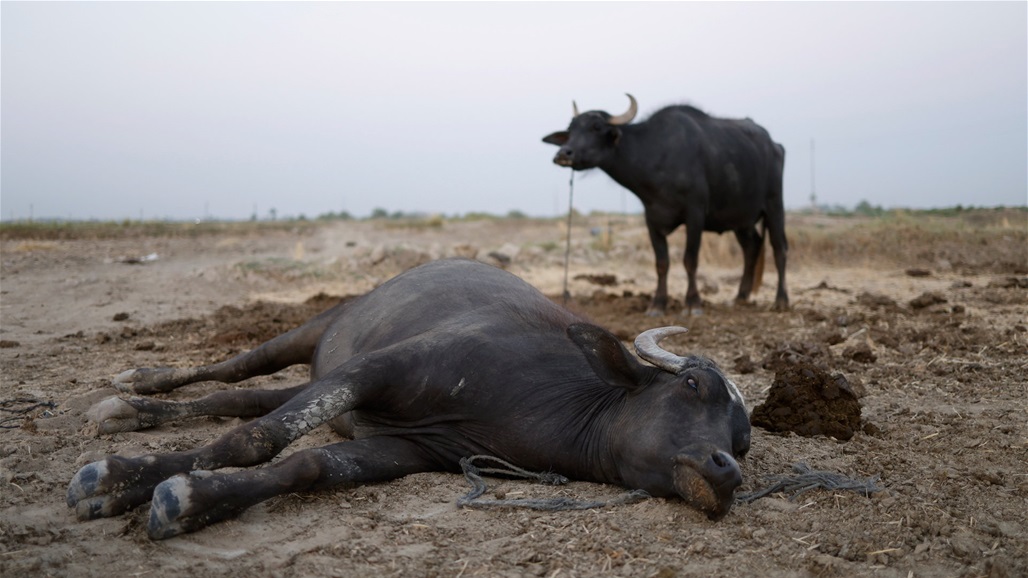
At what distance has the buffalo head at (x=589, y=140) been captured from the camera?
34.0 ft

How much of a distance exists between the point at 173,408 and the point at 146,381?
2.64ft

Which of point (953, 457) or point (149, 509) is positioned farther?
point (953, 457)

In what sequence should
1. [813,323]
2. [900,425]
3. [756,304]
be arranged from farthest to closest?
[756,304], [813,323], [900,425]

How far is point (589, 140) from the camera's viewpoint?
10406mm

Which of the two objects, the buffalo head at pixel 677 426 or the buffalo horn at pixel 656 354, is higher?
the buffalo horn at pixel 656 354

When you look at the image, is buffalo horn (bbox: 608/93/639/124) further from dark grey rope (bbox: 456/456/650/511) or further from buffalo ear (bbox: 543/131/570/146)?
dark grey rope (bbox: 456/456/650/511)

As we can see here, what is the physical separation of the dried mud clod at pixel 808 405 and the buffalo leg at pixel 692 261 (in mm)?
5215

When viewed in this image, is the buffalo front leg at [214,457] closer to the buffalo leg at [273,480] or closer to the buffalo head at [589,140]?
the buffalo leg at [273,480]

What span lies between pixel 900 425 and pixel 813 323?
444 centimetres

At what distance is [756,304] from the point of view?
11.2m

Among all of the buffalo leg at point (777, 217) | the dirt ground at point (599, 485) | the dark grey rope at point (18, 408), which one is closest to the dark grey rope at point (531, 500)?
the dirt ground at point (599, 485)

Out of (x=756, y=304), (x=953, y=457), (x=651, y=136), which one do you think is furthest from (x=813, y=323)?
(x=953, y=457)

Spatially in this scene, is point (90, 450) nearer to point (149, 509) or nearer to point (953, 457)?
point (149, 509)

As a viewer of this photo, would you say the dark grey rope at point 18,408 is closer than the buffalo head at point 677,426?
No
